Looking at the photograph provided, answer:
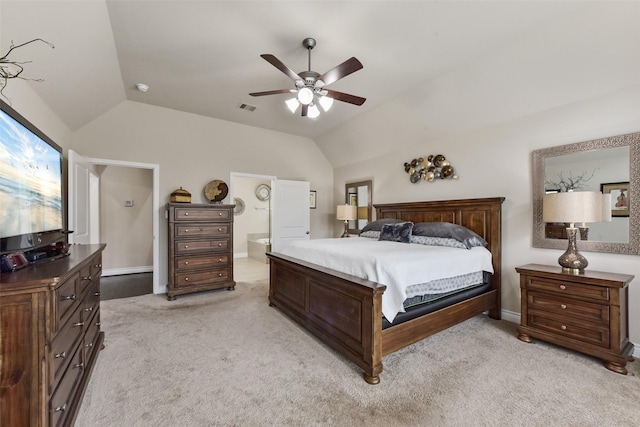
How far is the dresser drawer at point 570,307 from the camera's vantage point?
2268 millimetres

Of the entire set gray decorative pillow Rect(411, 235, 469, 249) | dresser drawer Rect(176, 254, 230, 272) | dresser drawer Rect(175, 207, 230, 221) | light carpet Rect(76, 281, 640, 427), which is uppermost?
dresser drawer Rect(175, 207, 230, 221)

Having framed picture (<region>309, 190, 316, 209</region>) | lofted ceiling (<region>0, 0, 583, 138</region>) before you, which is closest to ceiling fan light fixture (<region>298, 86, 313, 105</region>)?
lofted ceiling (<region>0, 0, 583, 138</region>)

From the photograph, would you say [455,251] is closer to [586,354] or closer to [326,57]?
[586,354]

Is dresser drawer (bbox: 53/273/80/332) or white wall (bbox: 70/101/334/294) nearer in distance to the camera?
dresser drawer (bbox: 53/273/80/332)

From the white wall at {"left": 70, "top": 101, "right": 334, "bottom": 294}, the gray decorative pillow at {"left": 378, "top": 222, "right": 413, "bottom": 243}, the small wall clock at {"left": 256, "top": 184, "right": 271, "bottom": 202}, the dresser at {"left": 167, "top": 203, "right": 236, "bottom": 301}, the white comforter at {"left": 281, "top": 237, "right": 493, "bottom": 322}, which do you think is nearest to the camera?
the white comforter at {"left": 281, "top": 237, "right": 493, "bottom": 322}

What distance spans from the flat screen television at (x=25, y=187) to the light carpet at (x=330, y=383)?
1.14 m

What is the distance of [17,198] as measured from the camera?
1.55m

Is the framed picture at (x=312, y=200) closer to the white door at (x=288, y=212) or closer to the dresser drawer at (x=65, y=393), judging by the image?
the white door at (x=288, y=212)

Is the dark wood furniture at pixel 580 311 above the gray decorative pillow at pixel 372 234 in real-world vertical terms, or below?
below

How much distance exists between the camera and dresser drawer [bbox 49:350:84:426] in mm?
1305

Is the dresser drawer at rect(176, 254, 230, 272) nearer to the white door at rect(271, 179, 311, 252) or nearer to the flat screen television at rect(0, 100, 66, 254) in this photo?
the white door at rect(271, 179, 311, 252)

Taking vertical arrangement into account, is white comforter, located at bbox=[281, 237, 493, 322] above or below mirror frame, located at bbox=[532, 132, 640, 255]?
below

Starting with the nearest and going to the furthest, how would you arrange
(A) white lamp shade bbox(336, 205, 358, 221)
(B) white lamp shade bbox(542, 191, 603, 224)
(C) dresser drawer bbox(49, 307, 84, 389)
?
(C) dresser drawer bbox(49, 307, 84, 389) → (B) white lamp shade bbox(542, 191, 603, 224) → (A) white lamp shade bbox(336, 205, 358, 221)

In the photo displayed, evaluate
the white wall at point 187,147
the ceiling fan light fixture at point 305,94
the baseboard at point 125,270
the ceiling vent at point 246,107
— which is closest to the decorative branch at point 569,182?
the ceiling fan light fixture at point 305,94
